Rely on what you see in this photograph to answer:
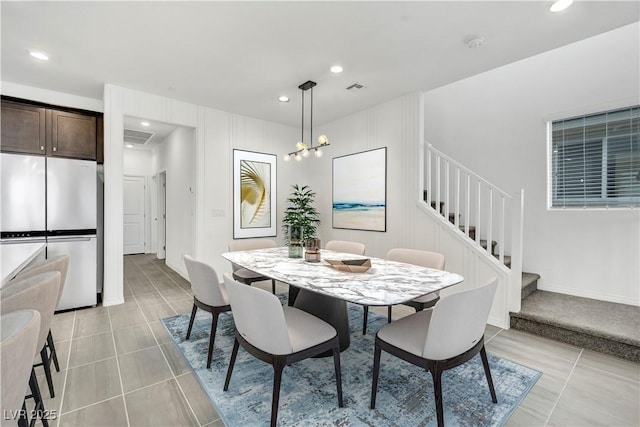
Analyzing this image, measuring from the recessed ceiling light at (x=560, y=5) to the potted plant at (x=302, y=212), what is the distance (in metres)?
3.73

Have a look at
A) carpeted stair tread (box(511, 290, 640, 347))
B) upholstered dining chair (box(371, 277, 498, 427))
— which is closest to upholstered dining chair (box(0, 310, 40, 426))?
upholstered dining chair (box(371, 277, 498, 427))

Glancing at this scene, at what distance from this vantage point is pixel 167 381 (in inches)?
79.4

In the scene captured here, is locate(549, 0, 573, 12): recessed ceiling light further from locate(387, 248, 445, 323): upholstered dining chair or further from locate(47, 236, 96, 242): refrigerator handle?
locate(47, 236, 96, 242): refrigerator handle

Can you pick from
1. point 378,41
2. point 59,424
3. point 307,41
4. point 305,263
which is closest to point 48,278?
point 59,424

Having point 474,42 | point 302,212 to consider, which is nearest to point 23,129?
point 302,212

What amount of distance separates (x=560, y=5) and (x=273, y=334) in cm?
293

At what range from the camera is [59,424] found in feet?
5.25

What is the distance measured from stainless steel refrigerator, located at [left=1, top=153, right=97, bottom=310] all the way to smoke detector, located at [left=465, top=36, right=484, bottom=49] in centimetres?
432

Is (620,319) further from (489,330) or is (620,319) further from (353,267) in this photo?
(353,267)

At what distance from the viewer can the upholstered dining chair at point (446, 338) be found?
4.66 feet

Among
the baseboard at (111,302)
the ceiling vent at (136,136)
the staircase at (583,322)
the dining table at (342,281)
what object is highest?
the ceiling vent at (136,136)

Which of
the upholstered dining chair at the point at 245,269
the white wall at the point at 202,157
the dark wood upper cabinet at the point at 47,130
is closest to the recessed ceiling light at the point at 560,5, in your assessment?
the upholstered dining chair at the point at 245,269

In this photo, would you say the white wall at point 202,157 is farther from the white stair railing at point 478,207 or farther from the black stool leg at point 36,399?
the white stair railing at point 478,207

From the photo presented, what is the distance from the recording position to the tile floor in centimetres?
168
